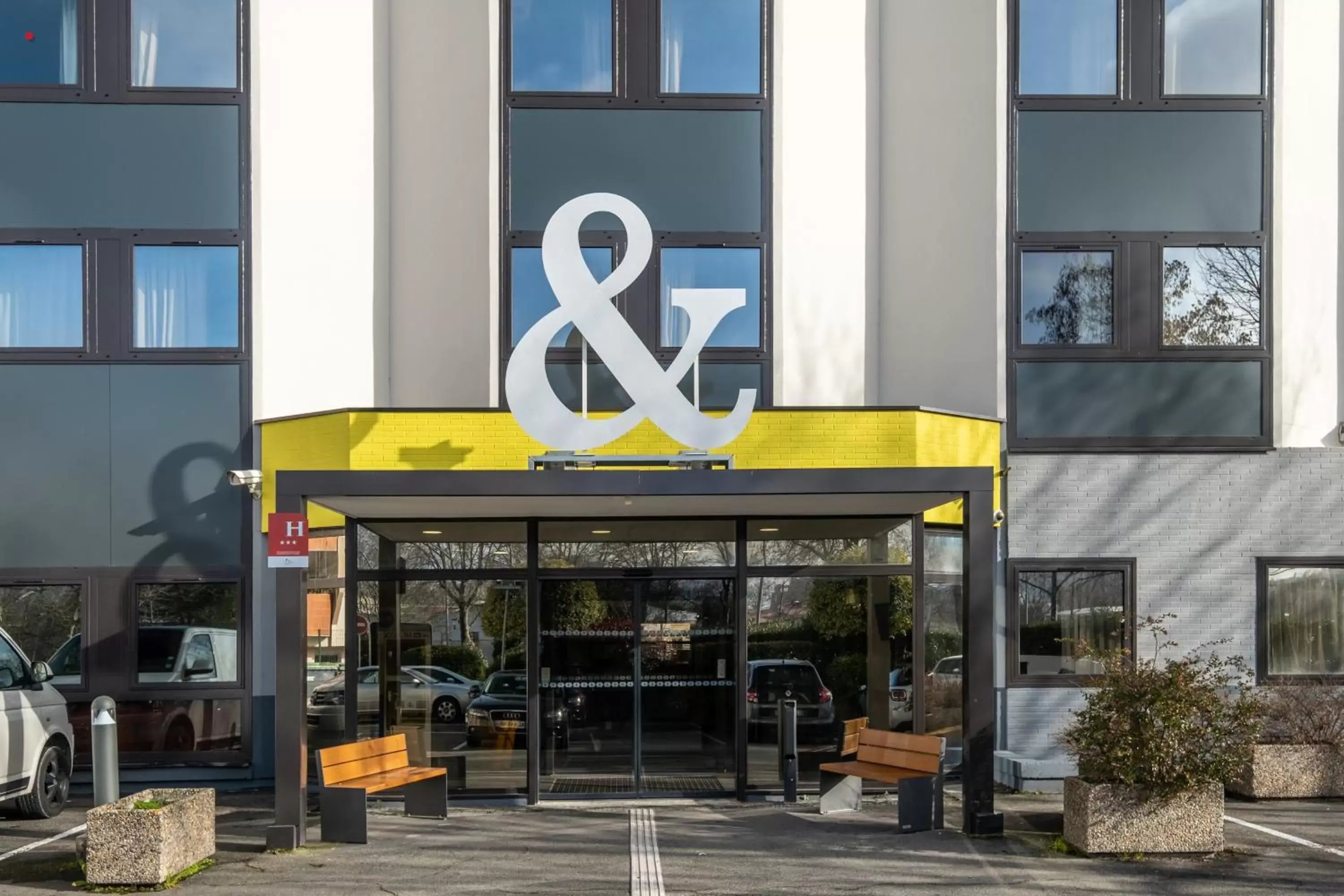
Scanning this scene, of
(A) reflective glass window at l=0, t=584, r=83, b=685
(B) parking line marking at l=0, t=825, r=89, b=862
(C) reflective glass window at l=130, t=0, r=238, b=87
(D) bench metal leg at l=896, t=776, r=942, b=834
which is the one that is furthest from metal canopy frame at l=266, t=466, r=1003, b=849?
(C) reflective glass window at l=130, t=0, r=238, b=87

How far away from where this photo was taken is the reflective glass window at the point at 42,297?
14914mm

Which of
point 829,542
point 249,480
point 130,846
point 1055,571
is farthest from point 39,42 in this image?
point 1055,571

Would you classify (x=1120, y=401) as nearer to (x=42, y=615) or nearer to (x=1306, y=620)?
(x=1306, y=620)

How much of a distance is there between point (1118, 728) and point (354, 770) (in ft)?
21.2

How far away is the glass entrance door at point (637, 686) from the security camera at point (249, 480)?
3326 millimetres

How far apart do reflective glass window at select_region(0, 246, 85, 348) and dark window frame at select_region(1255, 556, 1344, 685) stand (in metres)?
13.3

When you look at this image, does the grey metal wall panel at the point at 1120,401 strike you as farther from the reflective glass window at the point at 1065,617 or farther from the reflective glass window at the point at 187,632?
the reflective glass window at the point at 187,632

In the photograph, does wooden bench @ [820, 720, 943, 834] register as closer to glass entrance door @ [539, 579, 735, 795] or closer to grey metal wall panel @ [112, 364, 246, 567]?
glass entrance door @ [539, 579, 735, 795]

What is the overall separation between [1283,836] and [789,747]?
4.68 meters

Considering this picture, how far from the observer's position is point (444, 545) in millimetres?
14227

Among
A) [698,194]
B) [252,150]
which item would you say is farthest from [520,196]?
[252,150]

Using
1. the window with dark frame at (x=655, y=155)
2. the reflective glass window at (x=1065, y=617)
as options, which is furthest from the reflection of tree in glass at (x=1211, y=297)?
the window with dark frame at (x=655, y=155)

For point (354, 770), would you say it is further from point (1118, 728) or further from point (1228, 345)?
point (1228, 345)

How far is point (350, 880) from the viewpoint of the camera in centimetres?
1010
